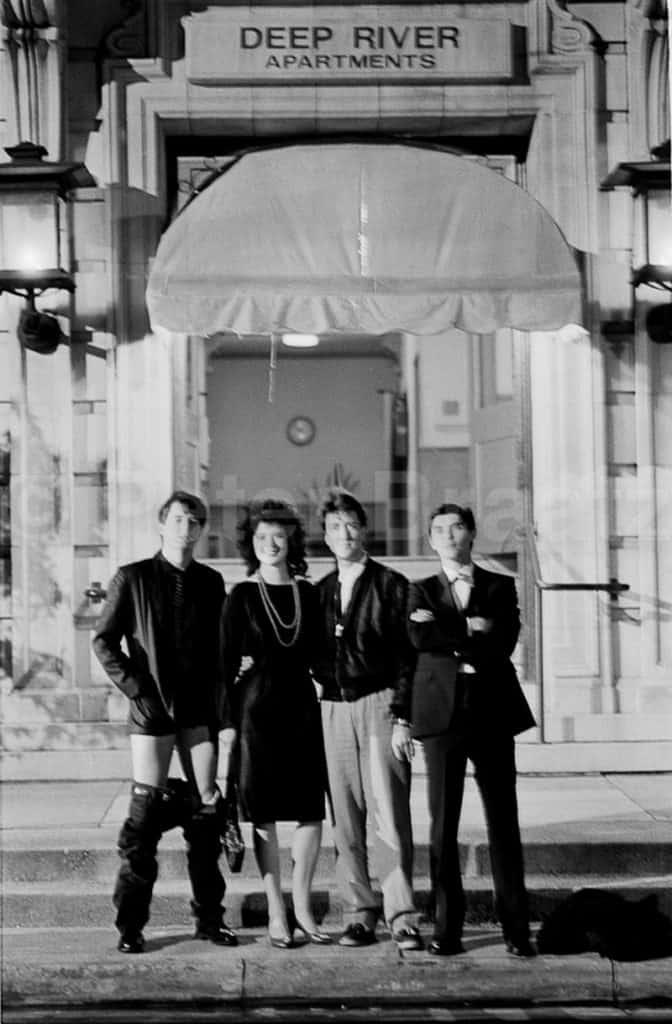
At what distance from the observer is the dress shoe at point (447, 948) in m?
5.56

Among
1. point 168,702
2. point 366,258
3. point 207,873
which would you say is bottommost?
point 207,873

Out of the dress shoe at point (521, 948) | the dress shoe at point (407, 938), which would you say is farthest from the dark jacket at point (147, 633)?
the dress shoe at point (521, 948)

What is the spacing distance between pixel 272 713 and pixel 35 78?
175 inches

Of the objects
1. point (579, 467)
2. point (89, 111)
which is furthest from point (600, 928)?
point (89, 111)

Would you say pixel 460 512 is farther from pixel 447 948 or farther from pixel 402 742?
pixel 447 948

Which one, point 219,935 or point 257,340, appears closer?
point 219,935

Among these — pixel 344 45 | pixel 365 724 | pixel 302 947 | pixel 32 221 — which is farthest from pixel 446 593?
pixel 344 45

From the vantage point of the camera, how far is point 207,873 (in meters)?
5.70

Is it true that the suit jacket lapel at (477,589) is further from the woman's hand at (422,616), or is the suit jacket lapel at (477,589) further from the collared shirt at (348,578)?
the collared shirt at (348,578)

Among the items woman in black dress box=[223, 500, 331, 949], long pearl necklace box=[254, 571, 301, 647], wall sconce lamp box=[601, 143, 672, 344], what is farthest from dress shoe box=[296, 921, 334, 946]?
wall sconce lamp box=[601, 143, 672, 344]

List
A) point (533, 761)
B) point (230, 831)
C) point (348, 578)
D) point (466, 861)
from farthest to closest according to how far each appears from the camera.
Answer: point (533, 761) < point (466, 861) < point (348, 578) < point (230, 831)

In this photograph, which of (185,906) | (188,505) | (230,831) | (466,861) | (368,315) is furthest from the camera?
(368,315)

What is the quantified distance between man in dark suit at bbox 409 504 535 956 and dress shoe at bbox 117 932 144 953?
47.9 inches

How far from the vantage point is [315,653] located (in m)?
5.80
